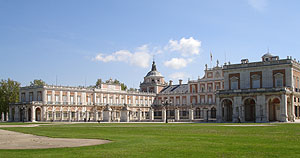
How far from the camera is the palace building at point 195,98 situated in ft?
184

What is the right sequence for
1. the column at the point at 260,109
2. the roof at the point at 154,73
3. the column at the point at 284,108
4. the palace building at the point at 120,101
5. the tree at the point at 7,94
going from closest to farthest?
1. the column at the point at 284,108
2. the column at the point at 260,109
3. the palace building at the point at 120,101
4. the tree at the point at 7,94
5. the roof at the point at 154,73

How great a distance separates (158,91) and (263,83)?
51664 millimetres

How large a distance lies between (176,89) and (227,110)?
42.3 metres

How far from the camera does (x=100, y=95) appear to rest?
9044 centimetres

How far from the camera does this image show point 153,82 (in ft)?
355

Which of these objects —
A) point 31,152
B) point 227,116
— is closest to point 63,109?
point 227,116

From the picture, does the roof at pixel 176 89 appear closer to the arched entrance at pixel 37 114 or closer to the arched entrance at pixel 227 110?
the arched entrance at pixel 227 110

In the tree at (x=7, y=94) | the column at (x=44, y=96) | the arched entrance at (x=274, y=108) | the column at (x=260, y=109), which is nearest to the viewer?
the column at (x=260, y=109)

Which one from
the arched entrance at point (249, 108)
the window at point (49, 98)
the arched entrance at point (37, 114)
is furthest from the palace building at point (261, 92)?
the arched entrance at point (37, 114)

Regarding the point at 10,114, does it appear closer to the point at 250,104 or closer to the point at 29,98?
the point at 29,98

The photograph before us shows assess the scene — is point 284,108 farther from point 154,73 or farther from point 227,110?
point 154,73

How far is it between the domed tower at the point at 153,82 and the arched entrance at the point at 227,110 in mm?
45914

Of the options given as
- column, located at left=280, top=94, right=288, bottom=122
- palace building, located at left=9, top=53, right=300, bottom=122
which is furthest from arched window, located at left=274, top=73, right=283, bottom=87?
column, located at left=280, top=94, right=288, bottom=122

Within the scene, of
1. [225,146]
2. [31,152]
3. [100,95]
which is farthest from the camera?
[100,95]
